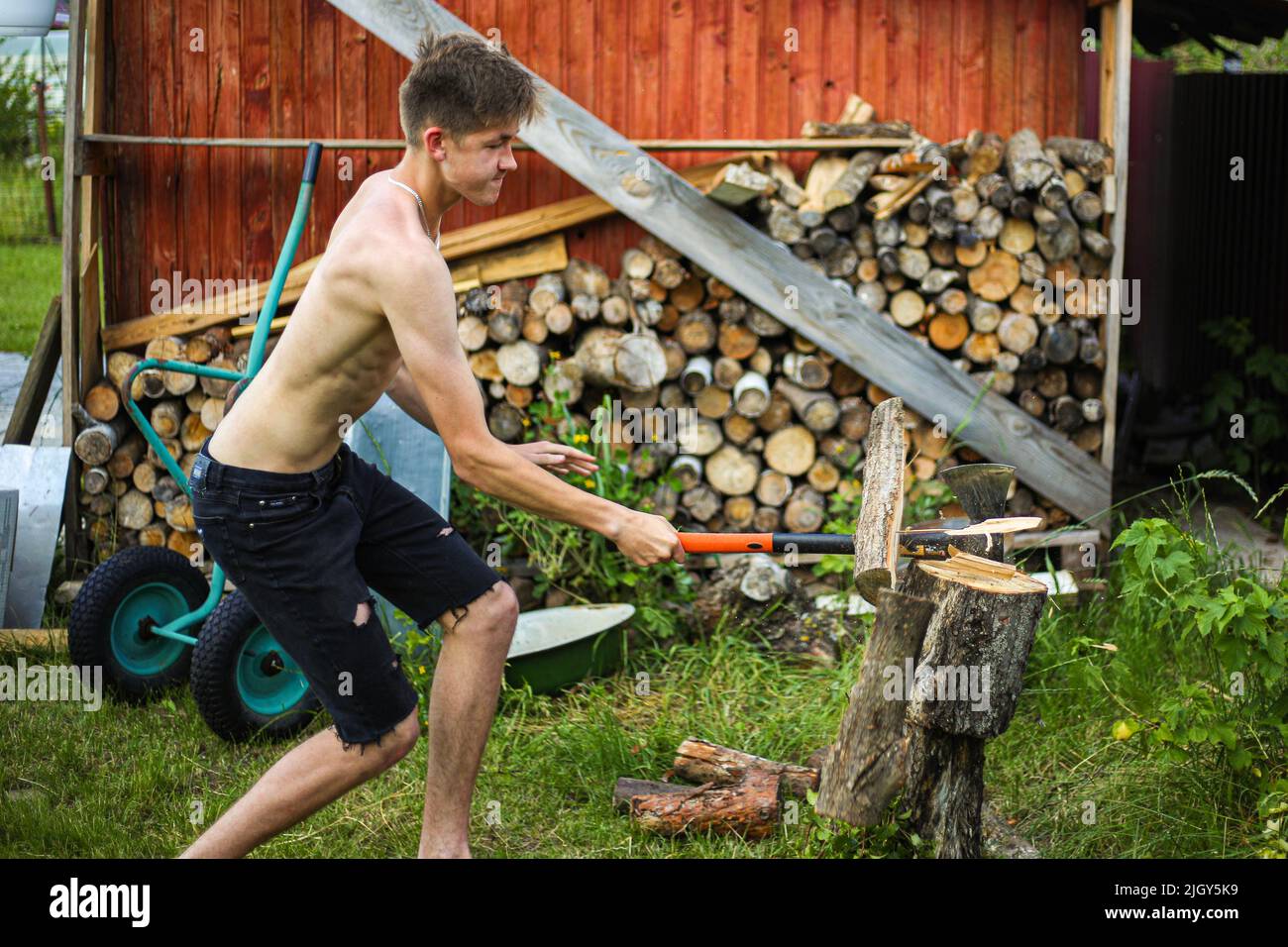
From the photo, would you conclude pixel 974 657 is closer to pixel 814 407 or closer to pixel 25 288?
pixel 814 407

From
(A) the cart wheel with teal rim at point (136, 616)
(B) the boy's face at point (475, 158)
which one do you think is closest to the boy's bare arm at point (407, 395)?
(B) the boy's face at point (475, 158)

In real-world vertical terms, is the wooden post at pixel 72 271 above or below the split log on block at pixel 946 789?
above

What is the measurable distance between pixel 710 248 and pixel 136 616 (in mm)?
2765

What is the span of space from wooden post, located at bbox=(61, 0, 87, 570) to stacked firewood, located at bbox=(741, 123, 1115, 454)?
9.98 feet

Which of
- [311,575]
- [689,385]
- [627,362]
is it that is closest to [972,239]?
[689,385]

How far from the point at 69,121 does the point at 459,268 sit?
1.80 m

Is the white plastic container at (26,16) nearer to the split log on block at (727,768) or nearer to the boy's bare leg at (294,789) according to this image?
the boy's bare leg at (294,789)

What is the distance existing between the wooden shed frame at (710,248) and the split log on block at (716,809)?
223 cm

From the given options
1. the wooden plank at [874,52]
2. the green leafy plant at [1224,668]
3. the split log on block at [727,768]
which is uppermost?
the wooden plank at [874,52]

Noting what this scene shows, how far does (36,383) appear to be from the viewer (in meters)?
5.94

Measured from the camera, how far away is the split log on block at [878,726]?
309 centimetres

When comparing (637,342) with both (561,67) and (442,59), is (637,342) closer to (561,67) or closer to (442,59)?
(561,67)

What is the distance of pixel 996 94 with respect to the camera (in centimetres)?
605

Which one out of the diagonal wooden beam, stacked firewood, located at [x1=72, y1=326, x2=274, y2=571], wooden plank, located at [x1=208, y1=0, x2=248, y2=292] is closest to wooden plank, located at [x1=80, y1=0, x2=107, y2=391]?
stacked firewood, located at [x1=72, y1=326, x2=274, y2=571]
